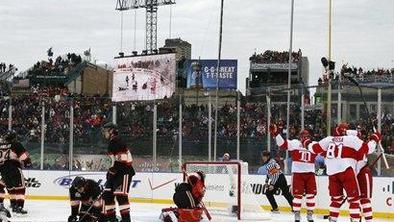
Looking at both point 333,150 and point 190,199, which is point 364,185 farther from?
point 190,199

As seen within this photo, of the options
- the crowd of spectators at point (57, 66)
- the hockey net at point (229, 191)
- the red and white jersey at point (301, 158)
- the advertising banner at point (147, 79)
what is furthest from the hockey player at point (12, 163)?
the crowd of spectators at point (57, 66)

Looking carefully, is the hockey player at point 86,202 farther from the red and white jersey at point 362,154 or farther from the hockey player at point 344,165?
the red and white jersey at point 362,154

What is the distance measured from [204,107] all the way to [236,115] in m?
0.93

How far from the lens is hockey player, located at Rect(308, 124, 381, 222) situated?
442 inches

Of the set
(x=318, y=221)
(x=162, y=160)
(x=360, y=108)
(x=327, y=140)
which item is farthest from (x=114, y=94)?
(x=327, y=140)

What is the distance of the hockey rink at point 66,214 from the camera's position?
12747 millimetres

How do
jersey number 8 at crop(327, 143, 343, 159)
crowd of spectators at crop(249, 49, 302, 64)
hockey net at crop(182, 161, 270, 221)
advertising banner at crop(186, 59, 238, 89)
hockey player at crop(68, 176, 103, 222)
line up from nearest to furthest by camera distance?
hockey player at crop(68, 176, 103, 222)
jersey number 8 at crop(327, 143, 343, 159)
hockey net at crop(182, 161, 270, 221)
advertising banner at crop(186, 59, 238, 89)
crowd of spectators at crop(249, 49, 302, 64)

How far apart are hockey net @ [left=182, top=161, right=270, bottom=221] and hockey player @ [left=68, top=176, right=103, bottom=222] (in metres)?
3.34

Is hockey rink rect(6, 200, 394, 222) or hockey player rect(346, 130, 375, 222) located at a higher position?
hockey player rect(346, 130, 375, 222)

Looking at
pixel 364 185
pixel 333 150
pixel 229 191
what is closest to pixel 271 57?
pixel 229 191

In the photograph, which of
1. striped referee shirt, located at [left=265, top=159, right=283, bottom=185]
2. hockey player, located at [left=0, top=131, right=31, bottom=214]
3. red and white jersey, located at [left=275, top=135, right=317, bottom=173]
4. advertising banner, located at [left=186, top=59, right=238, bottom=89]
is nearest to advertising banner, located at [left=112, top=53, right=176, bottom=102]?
advertising banner, located at [left=186, top=59, right=238, bottom=89]

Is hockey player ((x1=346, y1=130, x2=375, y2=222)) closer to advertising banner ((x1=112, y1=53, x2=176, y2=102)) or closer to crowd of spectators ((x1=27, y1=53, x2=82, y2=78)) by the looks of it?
advertising banner ((x1=112, y1=53, x2=176, y2=102))

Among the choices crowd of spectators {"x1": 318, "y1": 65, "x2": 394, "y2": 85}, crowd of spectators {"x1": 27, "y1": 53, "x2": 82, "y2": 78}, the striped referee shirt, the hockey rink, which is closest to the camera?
the hockey rink

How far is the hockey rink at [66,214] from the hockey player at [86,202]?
2110 mm
